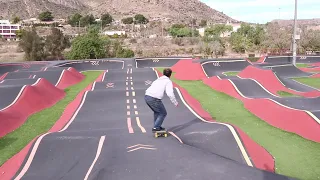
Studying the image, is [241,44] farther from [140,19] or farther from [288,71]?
[140,19]

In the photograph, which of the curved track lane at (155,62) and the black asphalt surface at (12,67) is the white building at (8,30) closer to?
the black asphalt surface at (12,67)

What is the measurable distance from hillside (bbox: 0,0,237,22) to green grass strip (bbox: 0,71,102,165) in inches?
4868

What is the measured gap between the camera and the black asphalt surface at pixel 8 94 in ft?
60.4

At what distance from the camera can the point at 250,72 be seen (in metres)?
32.3

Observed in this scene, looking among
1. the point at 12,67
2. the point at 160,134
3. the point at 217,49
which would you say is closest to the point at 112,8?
the point at 217,49

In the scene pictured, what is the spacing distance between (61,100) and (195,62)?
18.1 meters

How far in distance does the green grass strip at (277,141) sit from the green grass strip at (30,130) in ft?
24.8

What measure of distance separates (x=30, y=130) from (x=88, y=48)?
41689 millimetres

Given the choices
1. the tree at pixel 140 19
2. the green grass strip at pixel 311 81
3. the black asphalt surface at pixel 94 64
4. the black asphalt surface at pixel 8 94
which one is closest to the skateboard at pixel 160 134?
the black asphalt surface at pixel 8 94

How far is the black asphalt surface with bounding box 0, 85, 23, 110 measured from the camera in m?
18.4

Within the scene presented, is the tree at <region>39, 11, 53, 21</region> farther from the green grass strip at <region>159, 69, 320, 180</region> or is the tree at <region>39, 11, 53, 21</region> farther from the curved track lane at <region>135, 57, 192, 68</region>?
the green grass strip at <region>159, 69, 320, 180</region>

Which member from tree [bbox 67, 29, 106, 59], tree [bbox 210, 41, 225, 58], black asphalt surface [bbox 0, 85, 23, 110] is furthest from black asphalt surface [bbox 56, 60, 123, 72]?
tree [bbox 210, 41, 225, 58]

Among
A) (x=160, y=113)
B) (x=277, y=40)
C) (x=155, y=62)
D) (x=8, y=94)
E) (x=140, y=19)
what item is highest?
(x=140, y=19)

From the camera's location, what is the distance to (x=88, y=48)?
55562 millimetres
